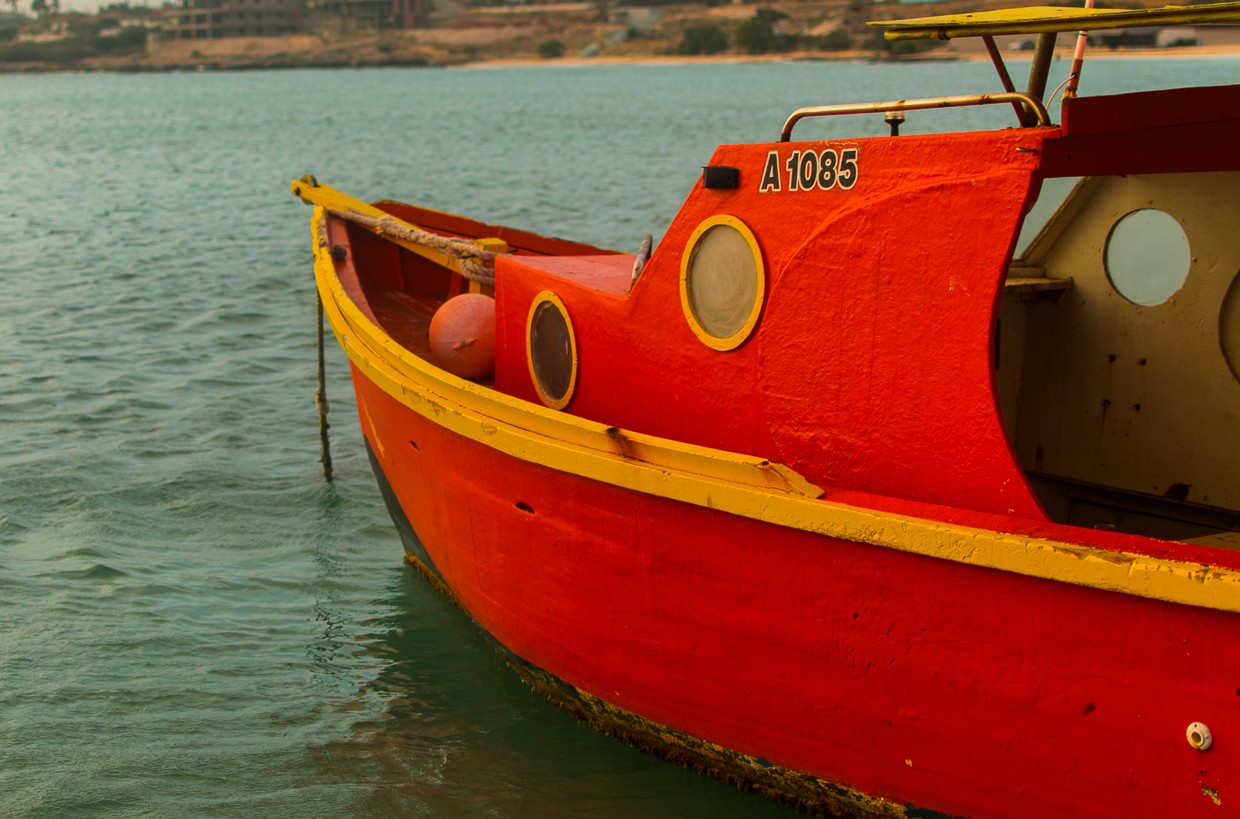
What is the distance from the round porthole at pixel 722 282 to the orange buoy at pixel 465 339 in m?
1.42

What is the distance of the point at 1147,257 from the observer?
4551 millimetres

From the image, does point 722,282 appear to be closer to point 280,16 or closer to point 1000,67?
point 1000,67

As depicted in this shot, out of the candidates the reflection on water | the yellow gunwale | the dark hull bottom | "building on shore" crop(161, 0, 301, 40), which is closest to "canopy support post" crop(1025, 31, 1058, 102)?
the yellow gunwale

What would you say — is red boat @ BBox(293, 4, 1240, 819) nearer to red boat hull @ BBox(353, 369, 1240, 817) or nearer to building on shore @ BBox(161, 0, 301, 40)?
red boat hull @ BBox(353, 369, 1240, 817)

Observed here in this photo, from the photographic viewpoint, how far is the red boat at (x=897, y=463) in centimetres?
325

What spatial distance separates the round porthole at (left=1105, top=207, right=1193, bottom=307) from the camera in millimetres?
4430

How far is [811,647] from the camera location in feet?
12.4

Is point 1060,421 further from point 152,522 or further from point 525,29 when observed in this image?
point 525,29

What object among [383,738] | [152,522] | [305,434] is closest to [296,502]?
[152,522]

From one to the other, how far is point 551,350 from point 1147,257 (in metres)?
2.22

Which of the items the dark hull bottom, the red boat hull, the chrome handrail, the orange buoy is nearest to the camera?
the red boat hull

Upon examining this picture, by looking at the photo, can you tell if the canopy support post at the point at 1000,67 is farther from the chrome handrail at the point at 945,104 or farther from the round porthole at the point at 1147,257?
the round porthole at the point at 1147,257

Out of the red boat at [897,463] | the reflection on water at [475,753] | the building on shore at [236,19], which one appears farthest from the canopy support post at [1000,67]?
the building on shore at [236,19]

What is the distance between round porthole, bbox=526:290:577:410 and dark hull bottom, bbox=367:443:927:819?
3.54ft
